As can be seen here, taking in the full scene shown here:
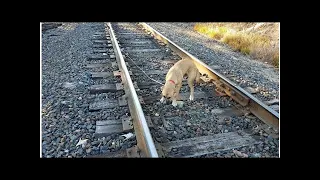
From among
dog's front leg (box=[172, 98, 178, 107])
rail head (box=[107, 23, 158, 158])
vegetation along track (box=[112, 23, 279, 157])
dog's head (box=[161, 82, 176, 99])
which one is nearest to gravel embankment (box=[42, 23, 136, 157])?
rail head (box=[107, 23, 158, 158])

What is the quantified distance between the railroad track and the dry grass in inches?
101

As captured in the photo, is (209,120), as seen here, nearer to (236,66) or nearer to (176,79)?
(176,79)

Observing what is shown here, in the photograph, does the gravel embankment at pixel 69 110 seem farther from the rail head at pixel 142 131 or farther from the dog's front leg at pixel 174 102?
the dog's front leg at pixel 174 102

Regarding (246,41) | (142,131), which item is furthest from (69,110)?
(246,41)

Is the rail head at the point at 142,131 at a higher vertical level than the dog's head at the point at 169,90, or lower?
lower

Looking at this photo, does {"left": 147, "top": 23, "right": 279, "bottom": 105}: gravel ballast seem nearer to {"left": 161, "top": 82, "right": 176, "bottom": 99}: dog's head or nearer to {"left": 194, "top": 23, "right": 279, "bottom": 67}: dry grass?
{"left": 194, "top": 23, "right": 279, "bottom": 67}: dry grass

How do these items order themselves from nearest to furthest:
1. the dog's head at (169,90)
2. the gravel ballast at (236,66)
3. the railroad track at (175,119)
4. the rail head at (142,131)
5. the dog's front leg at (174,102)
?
the rail head at (142,131)
the railroad track at (175,119)
the dog's head at (169,90)
the dog's front leg at (174,102)
the gravel ballast at (236,66)

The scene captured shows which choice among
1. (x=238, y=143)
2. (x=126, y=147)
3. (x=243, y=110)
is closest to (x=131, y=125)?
(x=126, y=147)

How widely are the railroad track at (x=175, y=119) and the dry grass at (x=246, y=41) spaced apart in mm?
2567

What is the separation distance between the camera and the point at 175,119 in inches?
149

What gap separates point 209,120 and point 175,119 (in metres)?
0.44

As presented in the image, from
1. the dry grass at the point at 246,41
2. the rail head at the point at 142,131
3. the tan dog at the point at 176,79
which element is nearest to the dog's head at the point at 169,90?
the tan dog at the point at 176,79

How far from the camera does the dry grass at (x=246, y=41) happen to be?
7.39 m

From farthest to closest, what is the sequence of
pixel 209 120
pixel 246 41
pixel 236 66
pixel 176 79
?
pixel 246 41 < pixel 236 66 < pixel 176 79 < pixel 209 120
